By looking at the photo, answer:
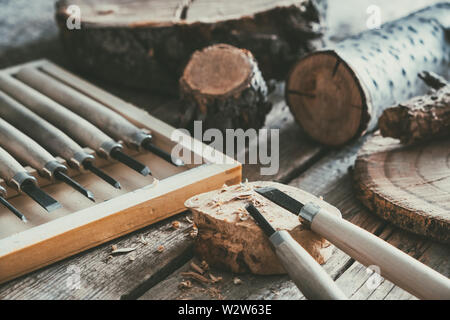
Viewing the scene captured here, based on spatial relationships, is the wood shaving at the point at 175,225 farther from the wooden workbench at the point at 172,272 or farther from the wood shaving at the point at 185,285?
the wood shaving at the point at 185,285

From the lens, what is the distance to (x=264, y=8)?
5.24 feet

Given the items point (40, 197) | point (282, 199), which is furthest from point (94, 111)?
point (282, 199)

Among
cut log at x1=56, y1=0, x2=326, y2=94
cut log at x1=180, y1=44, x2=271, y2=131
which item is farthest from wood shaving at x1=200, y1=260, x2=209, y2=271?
cut log at x1=56, y1=0, x2=326, y2=94

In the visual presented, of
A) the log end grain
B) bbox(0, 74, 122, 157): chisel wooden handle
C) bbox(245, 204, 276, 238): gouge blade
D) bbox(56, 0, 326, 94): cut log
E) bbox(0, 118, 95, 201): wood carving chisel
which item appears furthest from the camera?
bbox(56, 0, 326, 94): cut log

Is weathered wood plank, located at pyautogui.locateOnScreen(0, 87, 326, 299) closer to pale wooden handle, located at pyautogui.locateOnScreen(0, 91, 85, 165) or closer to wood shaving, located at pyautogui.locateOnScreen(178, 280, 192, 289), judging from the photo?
wood shaving, located at pyautogui.locateOnScreen(178, 280, 192, 289)

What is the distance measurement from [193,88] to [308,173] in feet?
1.31

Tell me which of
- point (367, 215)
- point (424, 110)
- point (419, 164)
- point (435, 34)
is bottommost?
point (367, 215)

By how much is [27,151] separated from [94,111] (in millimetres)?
251

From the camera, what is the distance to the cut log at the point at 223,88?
4.51 feet

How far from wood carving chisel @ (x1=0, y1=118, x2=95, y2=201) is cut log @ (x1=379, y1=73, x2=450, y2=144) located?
30.4 inches

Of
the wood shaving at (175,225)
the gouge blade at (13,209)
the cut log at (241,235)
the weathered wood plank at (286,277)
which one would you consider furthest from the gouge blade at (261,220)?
the gouge blade at (13,209)

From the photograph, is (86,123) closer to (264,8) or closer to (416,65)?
(264,8)

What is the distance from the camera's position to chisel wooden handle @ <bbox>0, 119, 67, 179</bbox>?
1124 millimetres

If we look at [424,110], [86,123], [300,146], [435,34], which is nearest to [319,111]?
[300,146]
